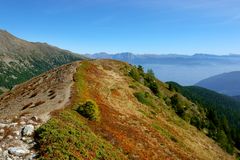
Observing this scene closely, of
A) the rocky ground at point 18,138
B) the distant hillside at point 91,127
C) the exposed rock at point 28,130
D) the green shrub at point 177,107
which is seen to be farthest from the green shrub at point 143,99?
the exposed rock at point 28,130

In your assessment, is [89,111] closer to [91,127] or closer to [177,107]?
[91,127]

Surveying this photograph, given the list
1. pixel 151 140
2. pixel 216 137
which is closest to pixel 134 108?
pixel 151 140

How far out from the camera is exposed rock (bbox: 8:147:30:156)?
21.8 meters

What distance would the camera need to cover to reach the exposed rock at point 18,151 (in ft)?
71.6

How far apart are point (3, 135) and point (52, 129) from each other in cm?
433

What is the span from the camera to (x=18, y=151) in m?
22.0

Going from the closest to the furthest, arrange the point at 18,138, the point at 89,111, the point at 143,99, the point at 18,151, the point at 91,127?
the point at 18,151 → the point at 18,138 → the point at 91,127 → the point at 89,111 → the point at 143,99

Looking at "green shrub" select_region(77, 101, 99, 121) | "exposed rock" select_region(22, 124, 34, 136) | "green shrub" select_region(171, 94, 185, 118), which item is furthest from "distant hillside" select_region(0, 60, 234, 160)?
"green shrub" select_region(171, 94, 185, 118)

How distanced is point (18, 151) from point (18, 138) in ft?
9.63

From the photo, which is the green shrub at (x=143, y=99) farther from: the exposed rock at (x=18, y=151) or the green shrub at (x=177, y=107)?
the exposed rock at (x=18, y=151)

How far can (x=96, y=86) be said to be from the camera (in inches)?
2254

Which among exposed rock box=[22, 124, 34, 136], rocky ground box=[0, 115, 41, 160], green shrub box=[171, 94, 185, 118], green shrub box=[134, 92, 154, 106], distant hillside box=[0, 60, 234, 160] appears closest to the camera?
rocky ground box=[0, 115, 41, 160]

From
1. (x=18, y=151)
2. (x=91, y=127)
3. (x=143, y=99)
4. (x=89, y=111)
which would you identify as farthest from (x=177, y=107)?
(x=18, y=151)

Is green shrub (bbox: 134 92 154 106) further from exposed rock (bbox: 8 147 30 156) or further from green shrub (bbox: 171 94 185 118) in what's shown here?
exposed rock (bbox: 8 147 30 156)
